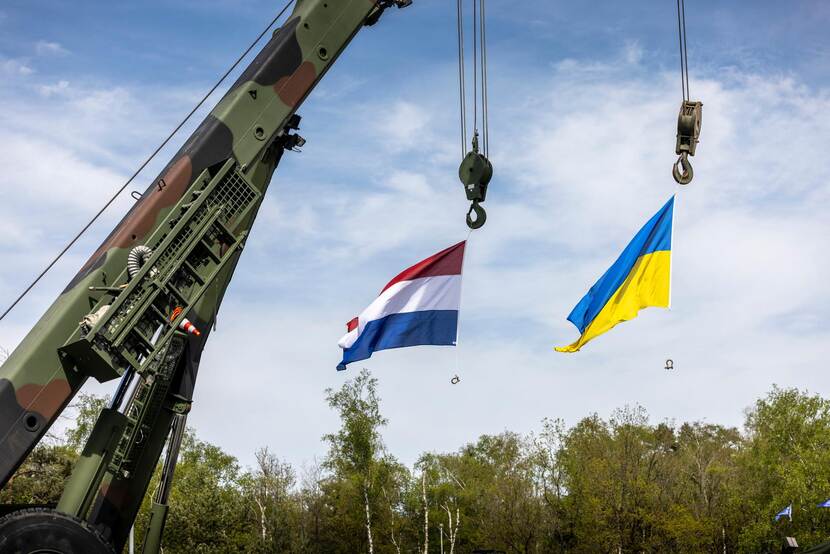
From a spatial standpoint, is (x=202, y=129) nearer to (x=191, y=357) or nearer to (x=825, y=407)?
(x=191, y=357)

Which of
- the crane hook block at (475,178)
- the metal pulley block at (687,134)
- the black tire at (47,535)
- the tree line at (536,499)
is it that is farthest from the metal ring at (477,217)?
the tree line at (536,499)

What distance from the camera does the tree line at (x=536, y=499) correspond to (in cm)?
3916

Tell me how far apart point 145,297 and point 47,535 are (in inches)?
76.5

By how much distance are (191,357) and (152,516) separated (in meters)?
1.95

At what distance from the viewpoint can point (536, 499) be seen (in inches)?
1841

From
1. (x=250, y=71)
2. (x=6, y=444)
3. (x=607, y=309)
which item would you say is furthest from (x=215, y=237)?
(x=607, y=309)

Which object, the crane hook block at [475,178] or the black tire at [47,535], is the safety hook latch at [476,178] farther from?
the black tire at [47,535]

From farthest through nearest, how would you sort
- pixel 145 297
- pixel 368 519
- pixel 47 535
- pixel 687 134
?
pixel 368 519, pixel 687 134, pixel 145 297, pixel 47 535

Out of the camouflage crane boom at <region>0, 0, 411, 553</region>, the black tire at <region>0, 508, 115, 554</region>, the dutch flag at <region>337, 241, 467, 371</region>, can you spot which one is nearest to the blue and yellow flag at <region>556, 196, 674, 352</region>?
the dutch flag at <region>337, 241, 467, 371</region>

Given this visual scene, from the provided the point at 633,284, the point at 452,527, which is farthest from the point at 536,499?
the point at 633,284

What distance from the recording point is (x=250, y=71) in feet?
28.9

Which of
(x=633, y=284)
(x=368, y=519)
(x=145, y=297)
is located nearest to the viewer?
(x=145, y=297)

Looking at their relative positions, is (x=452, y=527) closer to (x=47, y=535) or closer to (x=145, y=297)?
(x=145, y=297)

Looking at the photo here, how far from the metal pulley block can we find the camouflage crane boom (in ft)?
9.81
